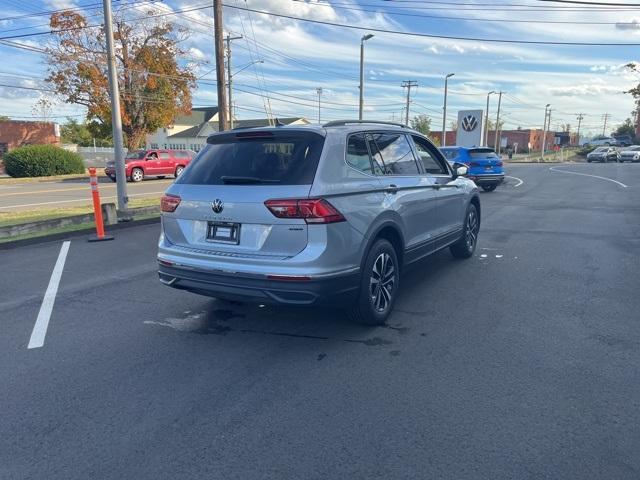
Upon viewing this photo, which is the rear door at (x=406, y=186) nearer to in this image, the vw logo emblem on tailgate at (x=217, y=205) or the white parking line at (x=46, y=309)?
the vw logo emblem on tailgate at (x=217, y=205)

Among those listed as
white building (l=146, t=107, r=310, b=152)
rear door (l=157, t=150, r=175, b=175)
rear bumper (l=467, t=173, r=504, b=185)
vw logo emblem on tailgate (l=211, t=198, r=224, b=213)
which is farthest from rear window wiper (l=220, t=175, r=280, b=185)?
white building (l=146, t=107, r=310, b=152)

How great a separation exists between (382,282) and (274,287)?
125cm

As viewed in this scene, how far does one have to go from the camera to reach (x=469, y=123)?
101 ft

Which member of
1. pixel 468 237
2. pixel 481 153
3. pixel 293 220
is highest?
pixel 481 153

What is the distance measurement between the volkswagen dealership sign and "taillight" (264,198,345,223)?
1125 inches

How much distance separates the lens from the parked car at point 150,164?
90.2 ft

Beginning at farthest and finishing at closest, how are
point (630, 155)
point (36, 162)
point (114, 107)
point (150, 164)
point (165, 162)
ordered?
point (630, 155) → point (36, 162) → point (165, 162) → point (150, 164) → point (114, 107)

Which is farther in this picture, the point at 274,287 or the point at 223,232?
the point at 223,232

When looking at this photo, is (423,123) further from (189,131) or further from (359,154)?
(359,154)

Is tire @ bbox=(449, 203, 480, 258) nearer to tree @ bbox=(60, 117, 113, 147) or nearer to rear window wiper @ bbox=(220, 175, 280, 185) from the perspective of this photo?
rear window wiper @ bbox=(220, 175, 280, 185)

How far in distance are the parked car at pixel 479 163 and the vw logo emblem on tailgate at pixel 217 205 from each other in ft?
48.7

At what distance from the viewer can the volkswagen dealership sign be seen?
1204 inches

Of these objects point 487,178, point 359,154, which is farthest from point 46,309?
point 487,178

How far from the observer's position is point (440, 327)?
185 inches
